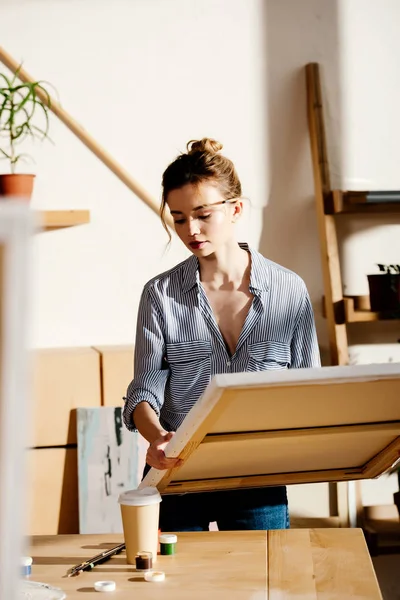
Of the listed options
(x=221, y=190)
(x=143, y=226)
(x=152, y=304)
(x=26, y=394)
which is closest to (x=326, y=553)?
(x=152, y=304)

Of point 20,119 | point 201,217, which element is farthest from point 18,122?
point 201,217

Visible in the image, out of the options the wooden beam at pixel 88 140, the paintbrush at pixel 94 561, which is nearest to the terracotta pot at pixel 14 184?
the wooden beam at pixel 88 140

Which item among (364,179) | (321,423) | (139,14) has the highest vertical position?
(139,14)

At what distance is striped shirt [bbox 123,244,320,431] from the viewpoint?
6.02 feet

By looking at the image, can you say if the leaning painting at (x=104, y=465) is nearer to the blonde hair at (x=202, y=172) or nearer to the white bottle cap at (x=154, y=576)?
the blonde hair at (x=202, y=172)

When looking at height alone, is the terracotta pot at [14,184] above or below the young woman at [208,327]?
above

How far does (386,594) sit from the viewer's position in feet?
10.4

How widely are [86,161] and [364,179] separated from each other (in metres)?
1.00

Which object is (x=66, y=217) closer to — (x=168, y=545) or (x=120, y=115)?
(x=120, y=115)

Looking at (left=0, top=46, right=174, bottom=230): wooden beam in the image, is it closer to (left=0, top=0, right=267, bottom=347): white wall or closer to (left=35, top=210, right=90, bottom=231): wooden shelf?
(left=0, top=0, right=267, bottom=347): white wall

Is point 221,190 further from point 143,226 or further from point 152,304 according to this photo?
point 143,226

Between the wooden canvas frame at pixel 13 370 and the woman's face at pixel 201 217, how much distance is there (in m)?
1.41

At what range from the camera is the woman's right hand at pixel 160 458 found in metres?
1.37

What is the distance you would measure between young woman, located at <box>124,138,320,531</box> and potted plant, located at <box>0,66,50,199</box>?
1.10m
